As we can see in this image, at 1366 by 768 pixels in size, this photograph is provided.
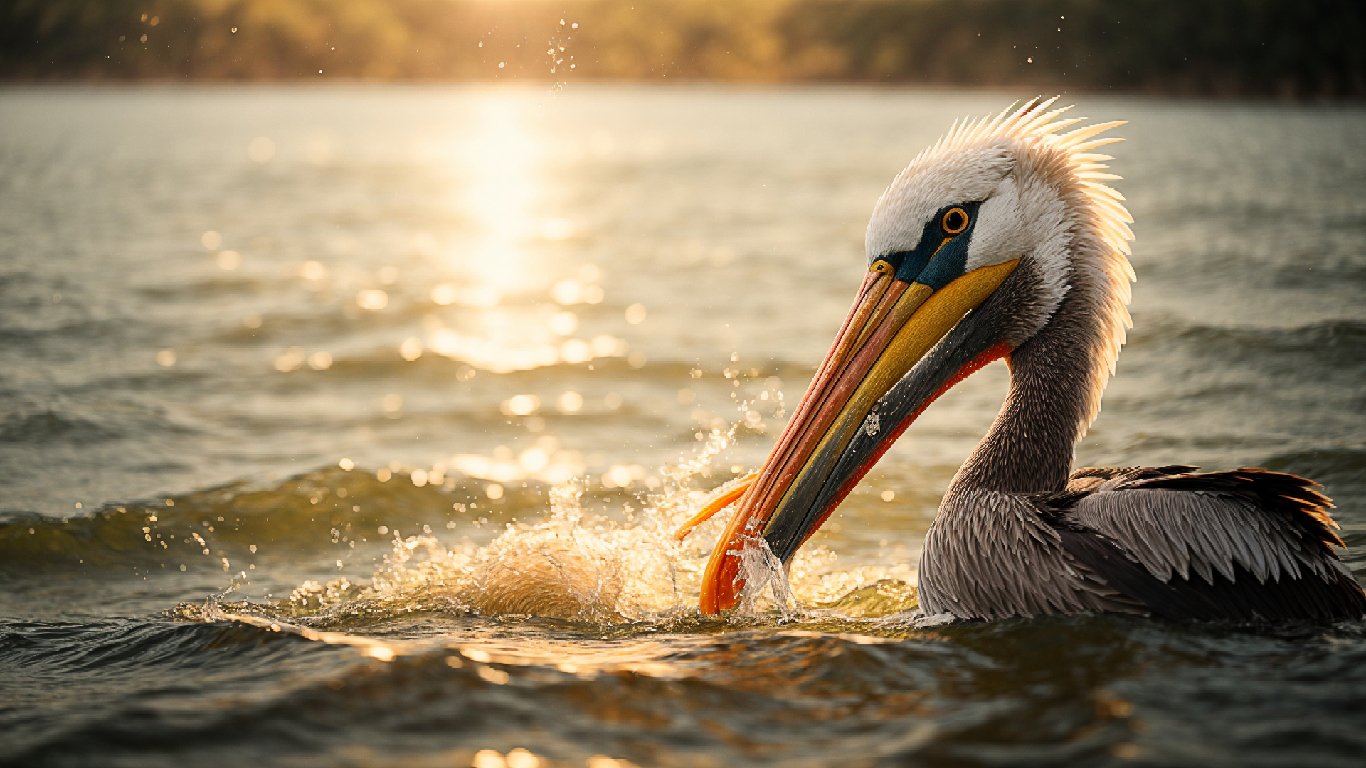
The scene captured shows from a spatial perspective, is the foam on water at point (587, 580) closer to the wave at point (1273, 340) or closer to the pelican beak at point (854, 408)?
the pelican beak at point (854, 408)

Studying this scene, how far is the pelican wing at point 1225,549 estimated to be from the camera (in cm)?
376

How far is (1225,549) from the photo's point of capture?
3748mm

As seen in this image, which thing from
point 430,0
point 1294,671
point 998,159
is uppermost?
point 430,0

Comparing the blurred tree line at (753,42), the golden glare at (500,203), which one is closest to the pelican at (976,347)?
the golden glare at (500,203)

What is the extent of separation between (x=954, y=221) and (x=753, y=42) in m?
71.6

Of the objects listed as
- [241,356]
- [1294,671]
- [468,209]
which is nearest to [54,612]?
[1294,671]

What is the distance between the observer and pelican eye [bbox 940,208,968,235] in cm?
422

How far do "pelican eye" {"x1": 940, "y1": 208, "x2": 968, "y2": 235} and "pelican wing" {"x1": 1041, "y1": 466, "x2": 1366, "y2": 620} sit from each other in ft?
3.21

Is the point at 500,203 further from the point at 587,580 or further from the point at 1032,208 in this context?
the point at 1032,208

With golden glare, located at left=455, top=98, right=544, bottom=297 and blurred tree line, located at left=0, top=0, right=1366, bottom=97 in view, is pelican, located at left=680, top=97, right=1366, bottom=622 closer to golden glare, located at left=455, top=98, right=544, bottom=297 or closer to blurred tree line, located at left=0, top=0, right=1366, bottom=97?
golden glare, located at left=455, top=98, right=544, bottom=297

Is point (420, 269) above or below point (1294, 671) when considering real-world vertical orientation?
above

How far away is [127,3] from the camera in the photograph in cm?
5731

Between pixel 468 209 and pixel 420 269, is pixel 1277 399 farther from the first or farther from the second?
pixel 468 209

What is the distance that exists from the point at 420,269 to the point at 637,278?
2.71 meters
